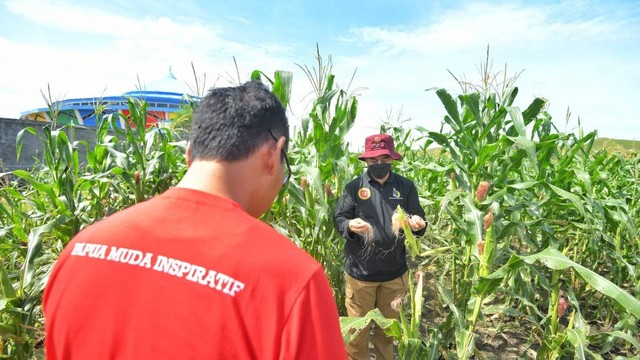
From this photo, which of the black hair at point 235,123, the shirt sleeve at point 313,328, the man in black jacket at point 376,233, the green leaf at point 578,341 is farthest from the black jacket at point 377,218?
the shirt sleeve at point 313,328

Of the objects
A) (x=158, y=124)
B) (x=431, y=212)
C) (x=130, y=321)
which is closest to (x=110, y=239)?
(x=130, y=321)

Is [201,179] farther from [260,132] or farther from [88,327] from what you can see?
[88,327]

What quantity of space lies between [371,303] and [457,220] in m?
0.92

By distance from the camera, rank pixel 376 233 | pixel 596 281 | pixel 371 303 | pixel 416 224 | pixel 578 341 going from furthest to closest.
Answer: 1. pixel 371 303
2. pixel 376 233
3. pixel 416 224
4. pixel 578 341
5. pixel 596 281

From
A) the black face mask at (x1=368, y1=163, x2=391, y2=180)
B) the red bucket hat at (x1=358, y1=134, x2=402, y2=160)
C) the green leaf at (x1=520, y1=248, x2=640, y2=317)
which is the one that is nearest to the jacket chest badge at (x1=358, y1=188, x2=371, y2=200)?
the black face mask at (x1=368, y1=163, x2=391, y2=180)

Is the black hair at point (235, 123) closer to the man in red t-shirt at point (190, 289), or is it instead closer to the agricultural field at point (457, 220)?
the man in red t-shirt at point (190, 289)

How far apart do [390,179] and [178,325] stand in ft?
7.76

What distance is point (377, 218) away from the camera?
2.83 m

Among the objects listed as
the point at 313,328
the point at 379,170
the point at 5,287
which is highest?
the point at 313,328

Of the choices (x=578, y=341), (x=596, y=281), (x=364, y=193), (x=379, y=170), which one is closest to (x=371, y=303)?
(x=364, y=193)

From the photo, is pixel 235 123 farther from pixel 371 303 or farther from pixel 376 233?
pixel 371 303

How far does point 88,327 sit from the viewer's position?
73cm

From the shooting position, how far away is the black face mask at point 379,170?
9.31 ft

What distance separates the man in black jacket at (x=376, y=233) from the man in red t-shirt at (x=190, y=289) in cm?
203
